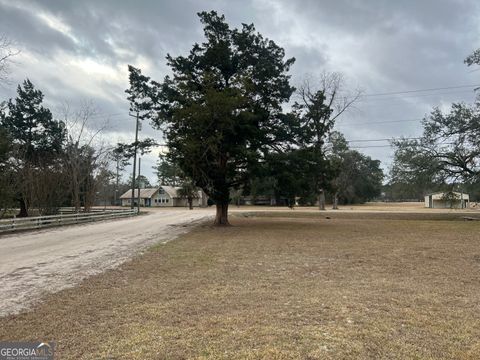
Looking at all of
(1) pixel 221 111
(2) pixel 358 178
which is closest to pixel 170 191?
(2) pixel 358 178

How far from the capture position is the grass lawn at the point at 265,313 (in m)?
4.24

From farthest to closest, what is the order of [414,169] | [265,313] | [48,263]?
[414,169]
[48,263]
[265,313]

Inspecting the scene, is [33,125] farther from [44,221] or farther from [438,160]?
[438,160]

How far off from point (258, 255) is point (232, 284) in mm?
4358

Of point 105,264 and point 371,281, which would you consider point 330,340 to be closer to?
point 371,281

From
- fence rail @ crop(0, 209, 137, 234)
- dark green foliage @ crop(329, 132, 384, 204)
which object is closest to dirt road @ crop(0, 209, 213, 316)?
fence rail @ crop(0, 209, 137, 234)

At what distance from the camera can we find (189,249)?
1353cm

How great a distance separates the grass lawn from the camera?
424 centimetres

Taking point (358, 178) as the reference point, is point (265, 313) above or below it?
below

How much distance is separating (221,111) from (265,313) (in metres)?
15.2

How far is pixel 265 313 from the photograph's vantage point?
552 centimetres

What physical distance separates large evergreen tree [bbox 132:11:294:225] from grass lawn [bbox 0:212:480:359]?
442 inches

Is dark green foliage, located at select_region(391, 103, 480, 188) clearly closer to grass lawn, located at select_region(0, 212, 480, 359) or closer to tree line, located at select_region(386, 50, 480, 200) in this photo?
tree line, located at select_region(386, 50, 480, 200)

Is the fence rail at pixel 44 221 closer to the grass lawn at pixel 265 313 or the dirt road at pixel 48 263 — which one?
the dirt road at pixel 48 263
